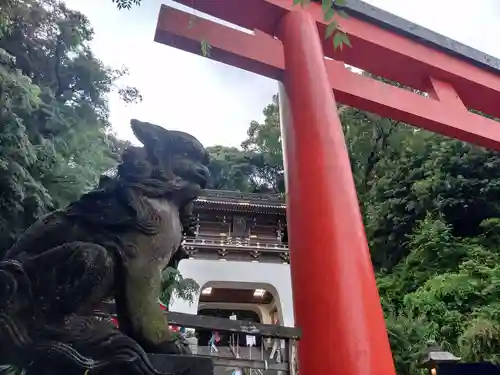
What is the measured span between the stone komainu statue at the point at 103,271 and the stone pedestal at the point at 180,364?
0.03 metres

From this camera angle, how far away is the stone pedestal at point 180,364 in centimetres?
141

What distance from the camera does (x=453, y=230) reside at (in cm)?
1164

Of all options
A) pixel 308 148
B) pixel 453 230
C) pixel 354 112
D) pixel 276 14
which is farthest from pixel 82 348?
pixel 354 112

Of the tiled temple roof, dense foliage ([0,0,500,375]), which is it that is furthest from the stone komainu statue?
the tiled temple roof

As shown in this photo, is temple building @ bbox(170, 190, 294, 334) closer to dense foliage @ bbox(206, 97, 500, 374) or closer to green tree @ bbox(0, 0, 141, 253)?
dense foliage @ bbox(206, 97, 500, 374)

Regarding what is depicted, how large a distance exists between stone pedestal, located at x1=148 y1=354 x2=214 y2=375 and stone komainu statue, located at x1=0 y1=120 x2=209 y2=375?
3cm

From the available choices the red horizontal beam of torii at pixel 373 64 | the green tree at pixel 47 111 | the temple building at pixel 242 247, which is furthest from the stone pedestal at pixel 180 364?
the temple building at pixel 242 247

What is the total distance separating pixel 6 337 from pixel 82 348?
211 mm

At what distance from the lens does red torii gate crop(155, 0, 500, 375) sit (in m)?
2.45

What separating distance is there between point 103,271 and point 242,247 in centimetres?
1300

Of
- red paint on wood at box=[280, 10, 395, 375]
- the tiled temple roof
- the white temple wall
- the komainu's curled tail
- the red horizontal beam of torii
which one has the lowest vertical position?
the komainu's curled tail

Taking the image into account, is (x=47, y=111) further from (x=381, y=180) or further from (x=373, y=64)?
(x=381, y=180)

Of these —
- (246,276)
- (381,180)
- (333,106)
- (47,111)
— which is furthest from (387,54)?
(246,276)

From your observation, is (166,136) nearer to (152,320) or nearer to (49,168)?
(152,320)
